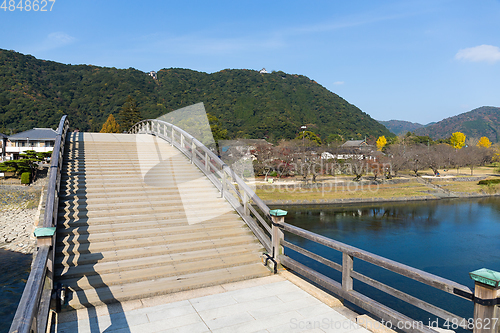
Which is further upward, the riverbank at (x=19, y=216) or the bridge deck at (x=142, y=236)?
the bridge deck at (x=142, y=236)

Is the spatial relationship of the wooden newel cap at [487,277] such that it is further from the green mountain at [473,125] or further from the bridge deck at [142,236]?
the green mountain at [473,125]

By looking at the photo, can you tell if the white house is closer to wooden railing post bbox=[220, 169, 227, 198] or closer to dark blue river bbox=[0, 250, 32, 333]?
dark blue river bbox=[0, 250, 32, 333]

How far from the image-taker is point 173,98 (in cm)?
7012

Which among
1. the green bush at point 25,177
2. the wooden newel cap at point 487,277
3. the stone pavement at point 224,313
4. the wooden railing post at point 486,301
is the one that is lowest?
the green bush at point 25,177

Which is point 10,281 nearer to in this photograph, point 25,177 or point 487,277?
point 487,277

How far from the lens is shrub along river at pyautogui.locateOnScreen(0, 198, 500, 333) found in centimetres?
1206

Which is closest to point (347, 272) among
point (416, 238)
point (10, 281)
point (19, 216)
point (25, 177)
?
point (10, 281)

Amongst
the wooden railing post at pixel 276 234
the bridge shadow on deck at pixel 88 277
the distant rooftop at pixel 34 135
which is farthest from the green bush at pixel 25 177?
the wooden railing post at pixel 276 234

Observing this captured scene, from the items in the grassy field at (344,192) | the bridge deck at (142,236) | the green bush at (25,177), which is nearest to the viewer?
the bridge deck at (142,236)

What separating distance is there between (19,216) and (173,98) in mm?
50476

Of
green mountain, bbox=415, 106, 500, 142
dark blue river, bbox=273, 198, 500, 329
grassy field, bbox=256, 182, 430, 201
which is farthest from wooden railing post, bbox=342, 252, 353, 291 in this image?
green mountain, bbox=415, 106, 500, 142

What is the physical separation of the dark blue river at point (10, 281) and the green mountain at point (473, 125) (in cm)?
16044

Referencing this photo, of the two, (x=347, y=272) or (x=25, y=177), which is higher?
(x=347, y=272)

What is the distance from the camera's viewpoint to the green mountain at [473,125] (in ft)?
509
